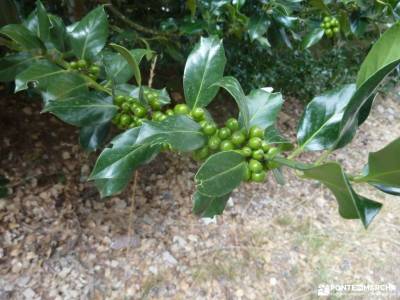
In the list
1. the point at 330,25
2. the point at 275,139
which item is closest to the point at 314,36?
the point at 330,25

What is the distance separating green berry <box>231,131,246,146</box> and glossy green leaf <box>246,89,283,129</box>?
0.07 metres

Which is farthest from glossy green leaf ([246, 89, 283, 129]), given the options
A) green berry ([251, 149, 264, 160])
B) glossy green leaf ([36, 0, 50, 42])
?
glossy green leaf ([36, 0, 50, 42])

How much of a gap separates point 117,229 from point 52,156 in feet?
1.60

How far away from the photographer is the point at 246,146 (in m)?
0.56

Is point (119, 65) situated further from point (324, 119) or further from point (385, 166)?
point (385, 166)

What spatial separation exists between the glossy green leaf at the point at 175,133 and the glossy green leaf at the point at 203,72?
11 centimetres

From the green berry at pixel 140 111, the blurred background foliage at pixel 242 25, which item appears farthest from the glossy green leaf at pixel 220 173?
the blurred background foliage at pixel 242 25

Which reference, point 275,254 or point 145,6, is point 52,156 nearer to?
point 145,6

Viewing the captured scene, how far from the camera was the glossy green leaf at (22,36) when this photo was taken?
762mm

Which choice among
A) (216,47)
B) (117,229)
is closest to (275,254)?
(117,229)

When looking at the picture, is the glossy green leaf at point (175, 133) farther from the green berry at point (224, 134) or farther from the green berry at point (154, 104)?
the green berry at point (154, 104)

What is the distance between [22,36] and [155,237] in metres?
1.23

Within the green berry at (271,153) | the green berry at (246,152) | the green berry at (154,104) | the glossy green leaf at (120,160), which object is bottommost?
the glossy green leaf at (120,160)

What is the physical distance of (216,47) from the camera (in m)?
0.72
